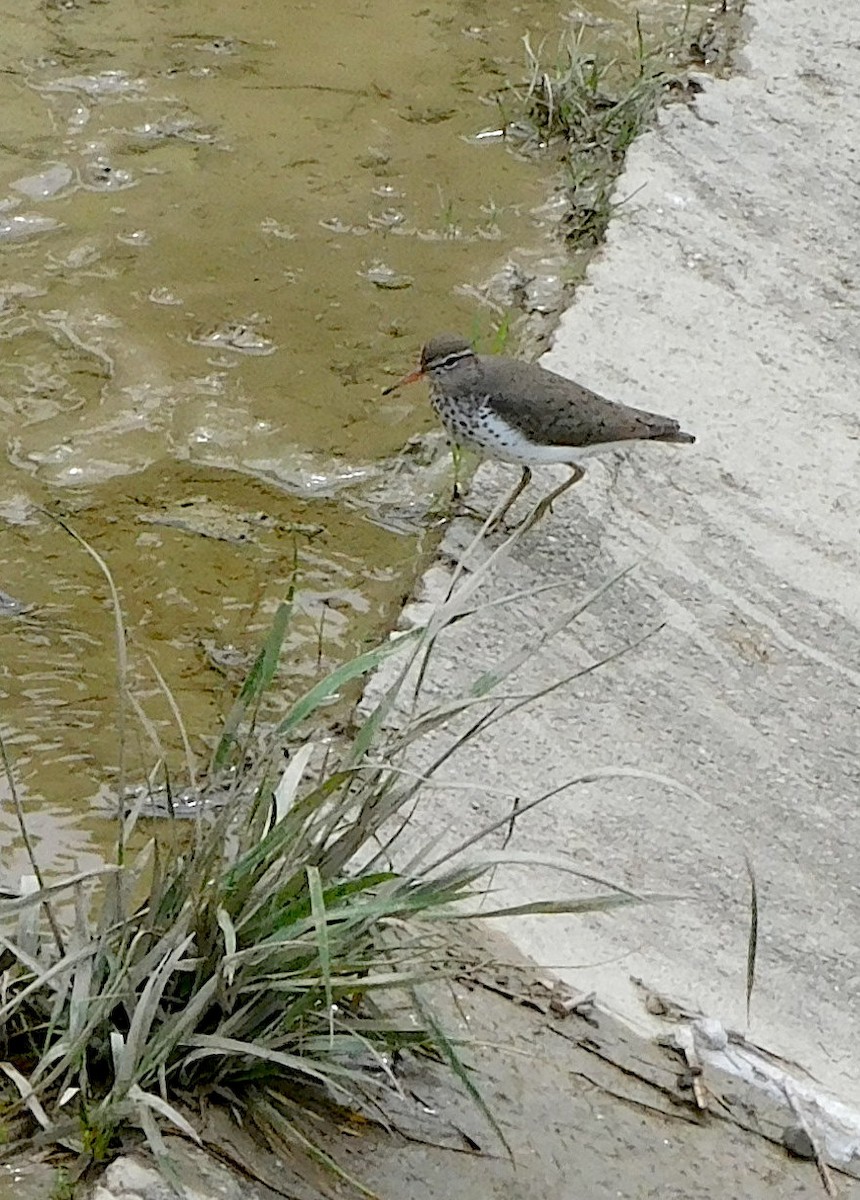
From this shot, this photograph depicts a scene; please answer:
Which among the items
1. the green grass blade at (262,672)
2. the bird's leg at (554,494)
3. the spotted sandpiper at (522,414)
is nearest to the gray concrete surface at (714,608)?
the bird's leg at (554,494)

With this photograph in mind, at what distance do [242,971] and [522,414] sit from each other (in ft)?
7.66

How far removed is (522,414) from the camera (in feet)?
16.2

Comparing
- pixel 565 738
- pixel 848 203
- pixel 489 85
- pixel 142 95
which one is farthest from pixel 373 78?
pixel 565 738

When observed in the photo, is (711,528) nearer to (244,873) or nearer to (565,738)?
(565,738)

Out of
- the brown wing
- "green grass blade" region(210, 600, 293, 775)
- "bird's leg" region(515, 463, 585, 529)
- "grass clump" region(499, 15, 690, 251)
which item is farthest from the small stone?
"grass clump" region(499, 15, 690, 251)

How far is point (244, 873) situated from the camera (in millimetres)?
3115

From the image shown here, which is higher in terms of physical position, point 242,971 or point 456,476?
point 242,971

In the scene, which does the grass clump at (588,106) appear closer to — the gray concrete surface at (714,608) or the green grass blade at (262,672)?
the gray concrete surface at (714,608)

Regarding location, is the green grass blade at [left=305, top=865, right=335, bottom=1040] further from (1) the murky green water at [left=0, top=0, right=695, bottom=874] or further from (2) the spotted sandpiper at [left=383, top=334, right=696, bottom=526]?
(2) the spotted sandpiper at [left=383, top=334, right=696, bottom=526]

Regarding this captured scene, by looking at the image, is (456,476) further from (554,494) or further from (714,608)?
(714,608)

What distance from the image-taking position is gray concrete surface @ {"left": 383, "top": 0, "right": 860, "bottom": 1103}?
4.04 metres

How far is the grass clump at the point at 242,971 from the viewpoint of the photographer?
289 centimetres

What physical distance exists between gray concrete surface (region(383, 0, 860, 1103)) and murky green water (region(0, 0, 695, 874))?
0.46 metres

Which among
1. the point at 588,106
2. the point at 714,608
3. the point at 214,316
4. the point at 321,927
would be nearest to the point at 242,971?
the point at 321,927
